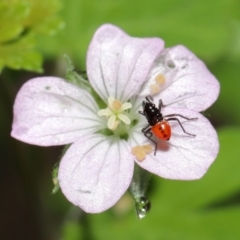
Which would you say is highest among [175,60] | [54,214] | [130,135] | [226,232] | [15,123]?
[175,60]

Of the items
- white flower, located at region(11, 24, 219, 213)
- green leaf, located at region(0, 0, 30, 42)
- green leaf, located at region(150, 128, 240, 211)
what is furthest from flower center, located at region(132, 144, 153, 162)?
green leaf, located at region(150, 128, 240, 211)

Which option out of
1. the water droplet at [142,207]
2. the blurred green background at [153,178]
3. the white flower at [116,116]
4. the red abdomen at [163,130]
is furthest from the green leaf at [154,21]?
the water droplet at [142,207]

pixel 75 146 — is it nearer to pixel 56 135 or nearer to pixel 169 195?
pixel 56 135

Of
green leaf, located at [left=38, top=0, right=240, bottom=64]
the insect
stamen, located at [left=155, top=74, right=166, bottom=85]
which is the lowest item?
green leaf, located at [left=38, top=0, right=240, bottom=64]

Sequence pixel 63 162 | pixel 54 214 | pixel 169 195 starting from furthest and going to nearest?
1. pixel 54 214
2. pixel 169 195
3. pixel 63 162

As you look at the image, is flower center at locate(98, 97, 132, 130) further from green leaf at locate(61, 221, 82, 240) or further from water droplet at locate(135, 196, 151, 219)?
green leaf at locate(61, 221, 82, 240)

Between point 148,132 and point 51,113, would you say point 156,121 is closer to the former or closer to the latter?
point 148,132

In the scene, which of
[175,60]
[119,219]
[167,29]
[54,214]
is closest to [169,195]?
[119,219]

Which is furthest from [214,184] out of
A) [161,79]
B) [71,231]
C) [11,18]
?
[11,18]
